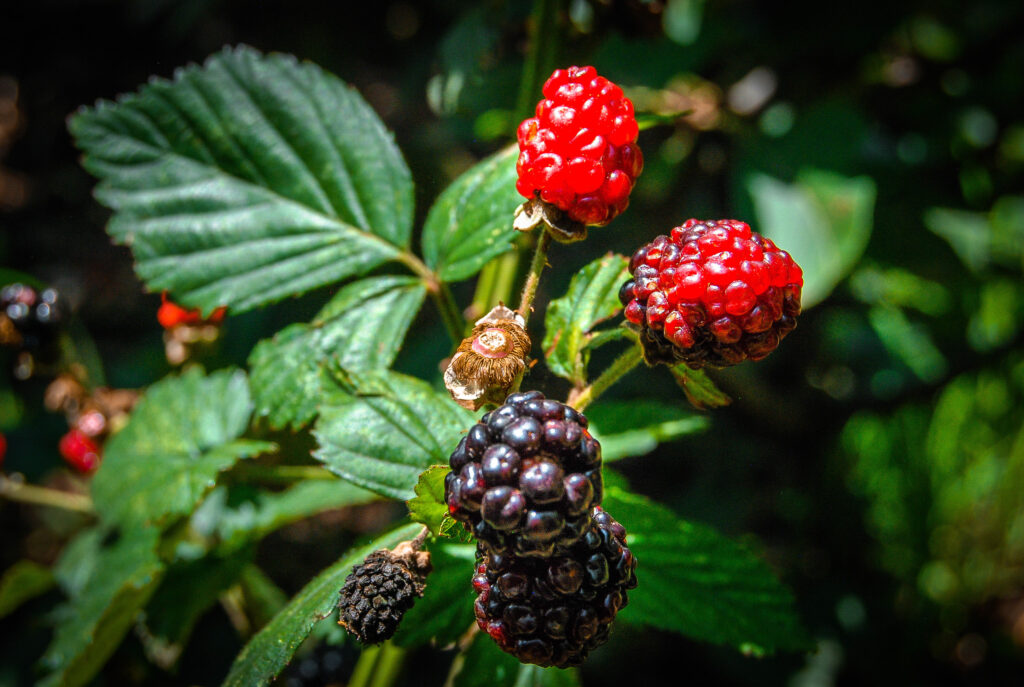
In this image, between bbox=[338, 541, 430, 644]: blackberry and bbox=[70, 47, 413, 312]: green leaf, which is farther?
bbox=[70, 47, 413, 312]: green leaf

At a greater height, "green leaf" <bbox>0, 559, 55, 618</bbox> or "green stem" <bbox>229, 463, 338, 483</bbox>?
"green stem" <bbox>229, 463, 338, 483</bbox>

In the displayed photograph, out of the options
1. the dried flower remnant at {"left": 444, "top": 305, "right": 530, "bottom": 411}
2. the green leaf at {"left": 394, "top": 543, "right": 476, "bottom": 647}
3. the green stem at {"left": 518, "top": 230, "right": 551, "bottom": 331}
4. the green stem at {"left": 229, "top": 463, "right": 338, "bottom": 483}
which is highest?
the green stem at {"left": 518, "top": 230, "right": 551, "bottom": 331}

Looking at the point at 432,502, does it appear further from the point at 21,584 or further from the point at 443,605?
the point at 21,584

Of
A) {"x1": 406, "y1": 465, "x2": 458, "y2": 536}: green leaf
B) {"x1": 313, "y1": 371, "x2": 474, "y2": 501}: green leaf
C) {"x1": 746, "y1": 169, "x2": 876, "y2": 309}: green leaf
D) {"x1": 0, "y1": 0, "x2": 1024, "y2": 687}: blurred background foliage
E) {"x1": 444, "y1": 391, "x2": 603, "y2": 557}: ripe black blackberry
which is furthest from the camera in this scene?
{"x1": 0, "y1": 0, "x2": 1024, "y2": 687}: blurred background foliage

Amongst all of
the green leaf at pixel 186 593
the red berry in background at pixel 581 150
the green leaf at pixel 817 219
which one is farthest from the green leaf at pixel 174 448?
the green leaf at pixel 817 219

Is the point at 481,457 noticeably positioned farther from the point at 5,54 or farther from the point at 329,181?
the point at 5,54

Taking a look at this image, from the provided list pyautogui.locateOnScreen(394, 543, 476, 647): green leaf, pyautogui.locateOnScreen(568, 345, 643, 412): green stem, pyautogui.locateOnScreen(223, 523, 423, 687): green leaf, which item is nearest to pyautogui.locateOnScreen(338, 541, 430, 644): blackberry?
pyautogui.locateOnScreen(223, 523, 423, 687): green leaf

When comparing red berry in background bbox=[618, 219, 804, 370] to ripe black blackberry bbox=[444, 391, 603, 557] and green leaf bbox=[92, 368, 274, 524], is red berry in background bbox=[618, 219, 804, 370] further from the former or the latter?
green leaf bbox=[92, 368, 274, 524]

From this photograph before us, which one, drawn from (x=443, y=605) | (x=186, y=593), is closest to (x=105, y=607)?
(x=186, y=593)
